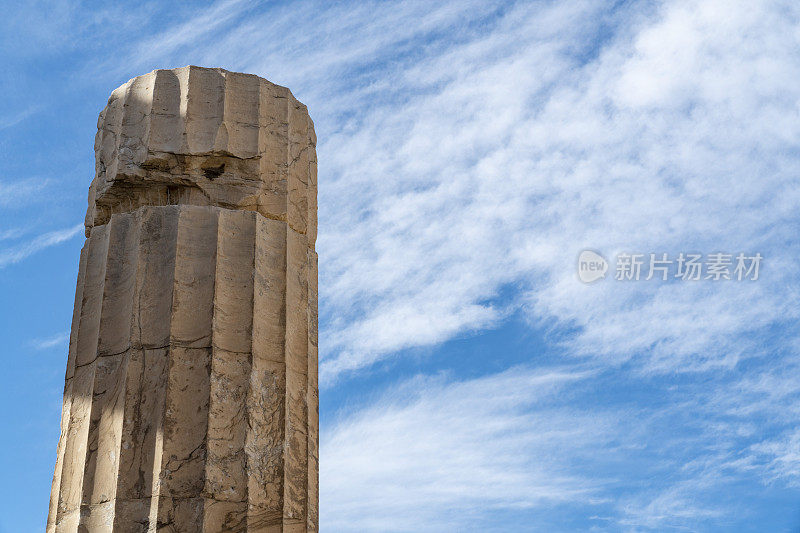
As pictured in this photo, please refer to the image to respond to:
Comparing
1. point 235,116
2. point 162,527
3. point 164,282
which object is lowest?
point 162,527

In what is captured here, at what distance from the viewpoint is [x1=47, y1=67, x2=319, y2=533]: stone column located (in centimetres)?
735

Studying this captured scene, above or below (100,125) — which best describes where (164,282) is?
below

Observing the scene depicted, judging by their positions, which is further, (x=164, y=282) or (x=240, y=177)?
(x=240, y=177)

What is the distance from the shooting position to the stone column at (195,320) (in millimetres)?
7348

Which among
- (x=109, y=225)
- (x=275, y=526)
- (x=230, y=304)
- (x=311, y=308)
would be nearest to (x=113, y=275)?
(x=109, y=225)

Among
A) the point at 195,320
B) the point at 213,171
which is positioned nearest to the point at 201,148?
the point at 213,171

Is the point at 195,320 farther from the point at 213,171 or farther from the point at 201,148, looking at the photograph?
the point at 201,148

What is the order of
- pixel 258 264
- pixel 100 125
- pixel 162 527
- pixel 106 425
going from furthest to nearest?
pixel 100 125 → pixel 258 264 → pixel 106 425 → pixel 162 527

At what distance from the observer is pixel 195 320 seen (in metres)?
7.78

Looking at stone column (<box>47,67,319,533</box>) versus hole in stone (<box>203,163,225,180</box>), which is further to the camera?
hole in stone (<box>203,163,225,180</box>)

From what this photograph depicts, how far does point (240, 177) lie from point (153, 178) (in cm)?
78

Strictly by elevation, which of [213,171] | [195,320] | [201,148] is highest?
[201,148]

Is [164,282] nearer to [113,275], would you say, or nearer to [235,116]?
[113,275]

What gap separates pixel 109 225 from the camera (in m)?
8.48
